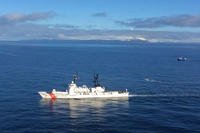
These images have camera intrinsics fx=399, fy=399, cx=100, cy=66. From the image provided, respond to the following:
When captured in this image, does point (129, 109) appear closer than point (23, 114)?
No

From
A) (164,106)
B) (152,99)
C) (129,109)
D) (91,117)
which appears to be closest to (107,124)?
(91,117)

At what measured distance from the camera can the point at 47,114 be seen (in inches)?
5689

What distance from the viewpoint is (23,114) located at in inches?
5635

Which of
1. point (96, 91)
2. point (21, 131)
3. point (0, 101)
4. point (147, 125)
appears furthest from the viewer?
point (96, 91)

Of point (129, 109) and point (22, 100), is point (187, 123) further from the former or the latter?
point (22, 100)

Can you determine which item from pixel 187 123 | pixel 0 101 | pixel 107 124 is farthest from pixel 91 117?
pixel 0 101

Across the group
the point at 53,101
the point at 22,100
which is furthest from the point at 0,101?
the point at 53,101

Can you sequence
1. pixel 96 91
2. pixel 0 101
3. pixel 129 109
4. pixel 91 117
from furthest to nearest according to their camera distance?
pixel 96 91 < pixel 0 101 < pixel 129 109 < pixel 91 117

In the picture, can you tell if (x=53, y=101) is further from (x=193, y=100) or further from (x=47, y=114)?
(x=193, y=100)

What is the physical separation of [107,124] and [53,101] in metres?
45.9

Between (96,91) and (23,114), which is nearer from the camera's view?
(23,114)

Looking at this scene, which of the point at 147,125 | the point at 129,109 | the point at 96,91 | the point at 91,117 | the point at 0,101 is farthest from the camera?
the point at 96,91

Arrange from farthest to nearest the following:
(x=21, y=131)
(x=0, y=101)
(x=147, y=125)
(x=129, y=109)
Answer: (x=0, y=101) → (x=129, y=109) → (x=147, y=125) → (x=21, y=131)

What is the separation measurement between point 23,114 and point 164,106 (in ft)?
180
